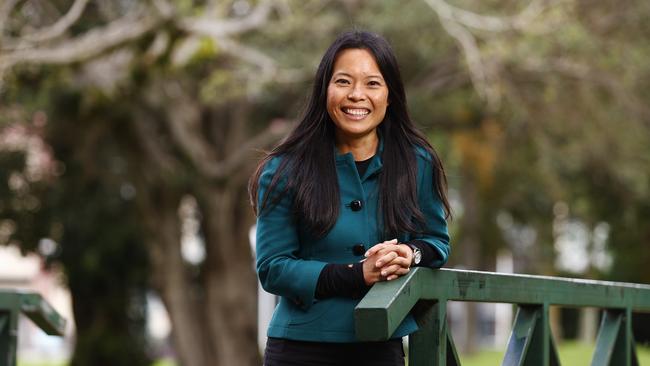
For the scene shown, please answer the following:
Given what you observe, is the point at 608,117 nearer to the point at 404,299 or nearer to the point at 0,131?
the point at 0,131

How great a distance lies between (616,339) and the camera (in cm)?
452

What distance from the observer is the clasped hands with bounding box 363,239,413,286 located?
3.04m

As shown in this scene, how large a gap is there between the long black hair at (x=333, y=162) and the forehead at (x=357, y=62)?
1 cm

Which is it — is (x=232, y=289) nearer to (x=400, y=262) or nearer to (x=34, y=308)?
(x=34, y=308)

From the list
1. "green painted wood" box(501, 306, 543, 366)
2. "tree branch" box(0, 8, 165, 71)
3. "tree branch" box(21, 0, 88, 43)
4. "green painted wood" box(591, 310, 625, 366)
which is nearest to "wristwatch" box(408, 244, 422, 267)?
"green painted wood" box(501, 306, 543, 366)

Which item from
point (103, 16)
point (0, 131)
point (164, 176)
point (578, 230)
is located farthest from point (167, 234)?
point (578, 230)

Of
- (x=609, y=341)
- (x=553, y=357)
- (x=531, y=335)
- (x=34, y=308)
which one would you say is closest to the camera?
(x=531, y=335)

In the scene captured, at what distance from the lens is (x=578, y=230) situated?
28406 millimetres

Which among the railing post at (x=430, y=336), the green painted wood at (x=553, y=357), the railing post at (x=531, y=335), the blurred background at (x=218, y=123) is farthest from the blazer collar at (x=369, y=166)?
the blurred background at (x=218, y=123)

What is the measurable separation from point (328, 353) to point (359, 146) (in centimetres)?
54

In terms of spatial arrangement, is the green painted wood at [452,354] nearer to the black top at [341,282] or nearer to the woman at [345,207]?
the woman at [345,207]

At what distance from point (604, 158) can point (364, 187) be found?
47.7ft

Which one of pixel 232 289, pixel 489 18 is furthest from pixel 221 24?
pixel 232 289

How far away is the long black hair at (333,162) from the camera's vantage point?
3189mm
